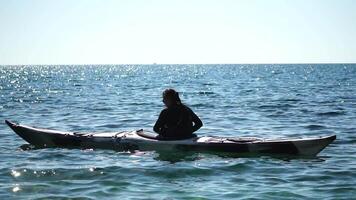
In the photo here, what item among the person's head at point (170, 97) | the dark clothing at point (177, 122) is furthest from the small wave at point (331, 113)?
the person's head at point (170, 97)

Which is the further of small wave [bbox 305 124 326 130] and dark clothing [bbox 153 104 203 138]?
small wave [bbox 305 124 326 130]

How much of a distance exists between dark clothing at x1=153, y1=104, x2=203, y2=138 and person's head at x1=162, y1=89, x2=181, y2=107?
13 centimetres

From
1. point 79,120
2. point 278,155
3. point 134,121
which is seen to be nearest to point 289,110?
point 134,121

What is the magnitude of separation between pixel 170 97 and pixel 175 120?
2.28 ft

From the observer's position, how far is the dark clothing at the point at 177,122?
39.6 feet

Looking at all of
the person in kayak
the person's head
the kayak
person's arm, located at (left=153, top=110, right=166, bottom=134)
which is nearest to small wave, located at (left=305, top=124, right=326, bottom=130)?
the kayak

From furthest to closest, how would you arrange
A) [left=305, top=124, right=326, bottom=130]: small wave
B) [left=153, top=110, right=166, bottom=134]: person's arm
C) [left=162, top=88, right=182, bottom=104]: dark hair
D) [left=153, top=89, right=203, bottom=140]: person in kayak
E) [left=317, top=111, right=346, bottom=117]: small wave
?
[left=317, top=111, right=346, bottom=117]: small wave, [left=305, top=124, right=326, bottom=130]: small wave, [left=153, top=110, right=166, bottom=134]: person's arm, [left=153, top=89, right=203, bottom=140]: person in kayak, [left=162, top=88, right=182, bottom=104]: dark hair

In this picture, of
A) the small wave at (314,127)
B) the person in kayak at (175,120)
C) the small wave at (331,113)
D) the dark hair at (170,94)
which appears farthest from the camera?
the small wave at (331,113)

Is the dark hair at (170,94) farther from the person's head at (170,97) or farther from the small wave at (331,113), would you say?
the small wave at (331,113)

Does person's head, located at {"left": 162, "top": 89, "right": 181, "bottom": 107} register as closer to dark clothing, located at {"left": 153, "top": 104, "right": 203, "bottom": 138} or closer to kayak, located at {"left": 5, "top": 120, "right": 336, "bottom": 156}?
dark clothing, located at {"left": 153, "top": 104, "right": 203, "bottom": 138}

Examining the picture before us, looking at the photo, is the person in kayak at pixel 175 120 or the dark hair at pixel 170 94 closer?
the dark hair at pixel 170 94

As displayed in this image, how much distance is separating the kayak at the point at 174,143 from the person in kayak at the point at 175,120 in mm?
212

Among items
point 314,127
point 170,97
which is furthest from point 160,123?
point 314,127

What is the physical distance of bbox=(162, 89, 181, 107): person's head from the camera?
460 inches
